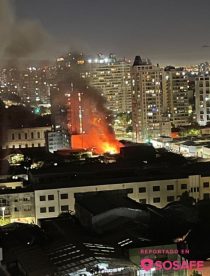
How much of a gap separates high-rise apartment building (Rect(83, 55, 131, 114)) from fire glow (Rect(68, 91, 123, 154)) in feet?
12.8

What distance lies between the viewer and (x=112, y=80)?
16.3 meters

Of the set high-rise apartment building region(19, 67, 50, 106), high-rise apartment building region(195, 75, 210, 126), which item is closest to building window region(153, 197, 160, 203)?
high-rise apartment building region(195, 75, 210, 126)

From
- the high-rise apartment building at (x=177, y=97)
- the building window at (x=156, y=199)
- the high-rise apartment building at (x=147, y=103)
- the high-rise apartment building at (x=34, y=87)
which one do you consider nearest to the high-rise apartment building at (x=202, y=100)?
the high-rise apartment building at (x=177, y=97)

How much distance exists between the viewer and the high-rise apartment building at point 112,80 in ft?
51.4

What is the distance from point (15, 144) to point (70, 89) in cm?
237

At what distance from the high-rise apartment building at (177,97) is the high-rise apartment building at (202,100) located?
30 centimetres

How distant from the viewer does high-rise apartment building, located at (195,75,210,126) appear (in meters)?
13.2

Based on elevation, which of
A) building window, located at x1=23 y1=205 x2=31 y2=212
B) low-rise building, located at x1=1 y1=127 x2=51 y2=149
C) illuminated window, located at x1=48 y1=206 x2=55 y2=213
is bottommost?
illuminated window, located at x1=48 y1=206 x2=55 y2=213

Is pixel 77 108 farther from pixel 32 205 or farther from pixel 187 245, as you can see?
pixel 187 245

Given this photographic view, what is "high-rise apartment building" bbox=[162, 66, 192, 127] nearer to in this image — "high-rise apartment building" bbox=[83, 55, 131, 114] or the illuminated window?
Answer: "high-rise apartment building" bbox=[83, 55, 131, 114]

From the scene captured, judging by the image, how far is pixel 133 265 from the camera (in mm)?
2701

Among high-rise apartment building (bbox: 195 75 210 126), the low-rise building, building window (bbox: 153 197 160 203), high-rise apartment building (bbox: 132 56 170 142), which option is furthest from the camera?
high-rise apartment building (bbox: 195 75 210 126)

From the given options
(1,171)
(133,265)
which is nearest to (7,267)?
(133,265)

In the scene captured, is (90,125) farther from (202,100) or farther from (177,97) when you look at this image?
(202,100)
